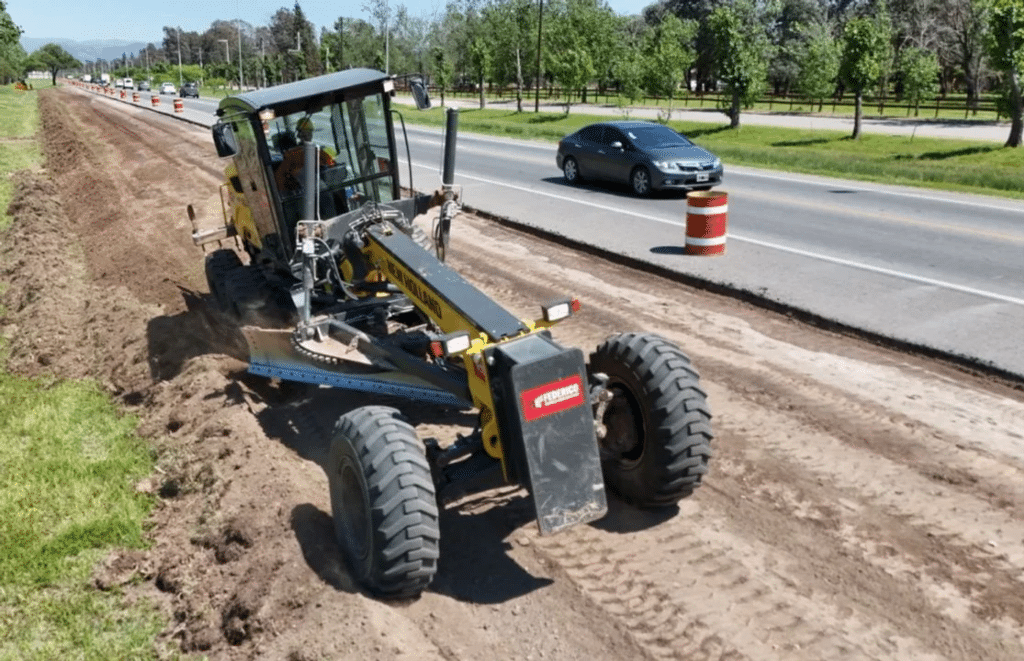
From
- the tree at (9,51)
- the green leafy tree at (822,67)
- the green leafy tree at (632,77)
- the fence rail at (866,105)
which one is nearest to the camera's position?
the green leafy tree at (822,67)

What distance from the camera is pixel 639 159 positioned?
2127 centimetres

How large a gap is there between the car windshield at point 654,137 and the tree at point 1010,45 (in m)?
15.0

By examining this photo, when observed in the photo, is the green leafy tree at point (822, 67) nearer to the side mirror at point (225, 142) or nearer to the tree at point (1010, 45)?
the tree at point (1010, 45)

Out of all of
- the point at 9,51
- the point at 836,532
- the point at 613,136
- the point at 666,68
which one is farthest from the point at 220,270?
the point at 9,51

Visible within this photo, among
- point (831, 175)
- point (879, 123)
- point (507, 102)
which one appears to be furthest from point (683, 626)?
point (507, 102)

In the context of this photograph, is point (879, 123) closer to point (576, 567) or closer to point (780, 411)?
point (780, 411)

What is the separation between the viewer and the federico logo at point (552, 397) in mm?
5352

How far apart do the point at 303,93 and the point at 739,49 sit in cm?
3688

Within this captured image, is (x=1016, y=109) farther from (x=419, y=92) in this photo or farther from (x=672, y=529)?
(x=672, y=529)

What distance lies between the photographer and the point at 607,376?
20.4ft

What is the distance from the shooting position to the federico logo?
5.35 m

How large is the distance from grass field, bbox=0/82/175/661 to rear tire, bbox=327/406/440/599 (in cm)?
139

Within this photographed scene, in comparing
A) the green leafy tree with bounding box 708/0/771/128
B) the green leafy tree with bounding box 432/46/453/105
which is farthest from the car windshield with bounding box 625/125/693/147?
the green leafy tree with bounding box 432/46/453/105

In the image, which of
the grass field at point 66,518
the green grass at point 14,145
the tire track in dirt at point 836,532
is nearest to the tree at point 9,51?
the green grass at point 14,145
